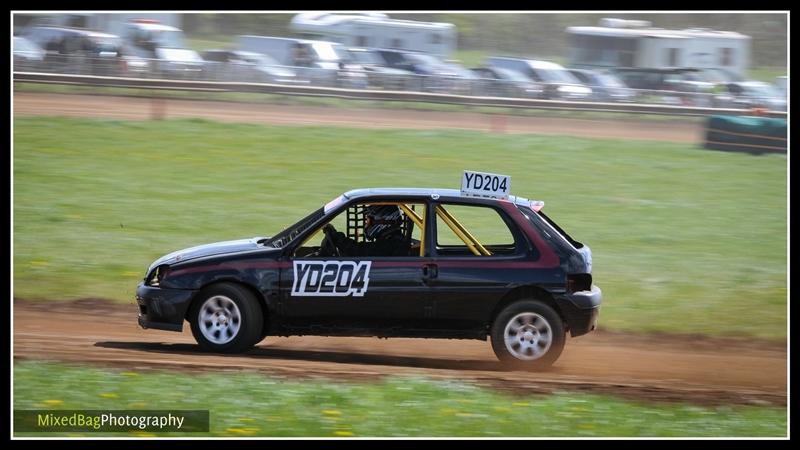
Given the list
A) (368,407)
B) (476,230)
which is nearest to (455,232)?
(368,407)

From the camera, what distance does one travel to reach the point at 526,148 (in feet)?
68.4

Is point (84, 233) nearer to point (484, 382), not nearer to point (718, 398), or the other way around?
point (484, 382)

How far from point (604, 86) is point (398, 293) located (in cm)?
1944

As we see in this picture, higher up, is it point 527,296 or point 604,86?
point 604,86

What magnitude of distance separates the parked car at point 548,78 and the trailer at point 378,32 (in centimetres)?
149

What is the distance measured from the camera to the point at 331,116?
22734 mm

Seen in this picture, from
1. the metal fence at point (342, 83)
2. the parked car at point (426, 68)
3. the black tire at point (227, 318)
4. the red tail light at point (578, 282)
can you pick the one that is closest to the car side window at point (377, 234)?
the black tire at point (227, 318)

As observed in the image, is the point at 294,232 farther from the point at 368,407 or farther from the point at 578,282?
the point at 578,282

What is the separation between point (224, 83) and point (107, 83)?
269 cm

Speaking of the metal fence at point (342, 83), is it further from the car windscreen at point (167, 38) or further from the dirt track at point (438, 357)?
the dirt track at point (438, 357)

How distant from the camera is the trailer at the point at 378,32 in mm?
26703

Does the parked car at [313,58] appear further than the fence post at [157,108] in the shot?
Yes

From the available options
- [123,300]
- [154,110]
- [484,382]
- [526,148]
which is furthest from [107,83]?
[484,382]

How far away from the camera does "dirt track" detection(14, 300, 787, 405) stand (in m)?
8.74
